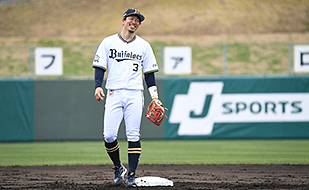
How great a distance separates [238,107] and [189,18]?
29020mm

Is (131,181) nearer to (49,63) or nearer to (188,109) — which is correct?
(188,109)

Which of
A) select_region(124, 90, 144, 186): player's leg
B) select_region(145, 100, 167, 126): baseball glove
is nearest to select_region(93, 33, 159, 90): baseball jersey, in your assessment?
select_region(124, 90, 144, 186): player's leg

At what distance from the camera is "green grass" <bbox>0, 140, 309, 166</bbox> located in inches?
332

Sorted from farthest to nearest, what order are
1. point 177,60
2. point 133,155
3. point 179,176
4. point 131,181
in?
1. point 177,60
2. point 179,176
3. point 133,155
4. point 131,181

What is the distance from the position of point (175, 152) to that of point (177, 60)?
476 cm

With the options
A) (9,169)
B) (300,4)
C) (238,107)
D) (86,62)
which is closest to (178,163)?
(9,169)

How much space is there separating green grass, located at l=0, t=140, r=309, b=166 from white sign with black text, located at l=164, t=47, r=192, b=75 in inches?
108

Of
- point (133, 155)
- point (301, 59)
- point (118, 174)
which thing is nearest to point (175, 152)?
point (118, 174)

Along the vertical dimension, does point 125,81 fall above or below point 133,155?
above

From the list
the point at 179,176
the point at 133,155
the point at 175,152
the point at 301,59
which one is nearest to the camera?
the point at 133,155

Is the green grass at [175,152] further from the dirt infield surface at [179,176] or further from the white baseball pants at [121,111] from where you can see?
the white baseball pants at [121,111]

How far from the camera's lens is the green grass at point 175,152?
8.45 m

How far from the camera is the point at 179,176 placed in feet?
20.6

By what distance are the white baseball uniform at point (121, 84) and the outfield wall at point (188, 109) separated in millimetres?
6914
